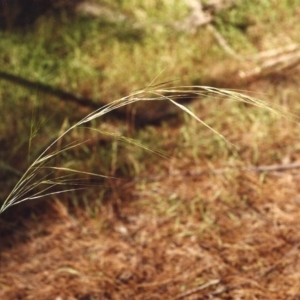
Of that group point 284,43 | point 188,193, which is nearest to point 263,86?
point 284,43

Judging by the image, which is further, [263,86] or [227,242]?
[263,86]

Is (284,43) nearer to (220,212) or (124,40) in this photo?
(124,40)

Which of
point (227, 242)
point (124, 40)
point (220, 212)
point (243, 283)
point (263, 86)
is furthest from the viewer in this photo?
point (124, 40)

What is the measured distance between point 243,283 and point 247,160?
63 cm

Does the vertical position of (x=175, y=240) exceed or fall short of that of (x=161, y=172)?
it falls short

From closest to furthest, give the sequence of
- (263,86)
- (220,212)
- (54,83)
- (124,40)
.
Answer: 1. (220,212)
2. (263,86)
3. (54,83)
4. (124,40)

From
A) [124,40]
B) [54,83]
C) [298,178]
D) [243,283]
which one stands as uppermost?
[124,40]

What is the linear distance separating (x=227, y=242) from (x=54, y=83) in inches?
54.5

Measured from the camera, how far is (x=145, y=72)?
2.65m

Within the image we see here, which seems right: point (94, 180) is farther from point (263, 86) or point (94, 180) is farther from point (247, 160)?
point (263, 86)

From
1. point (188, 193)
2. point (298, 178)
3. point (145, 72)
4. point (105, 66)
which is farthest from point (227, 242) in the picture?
point (105, 66)

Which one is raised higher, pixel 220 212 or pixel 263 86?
A: pixel 263 86

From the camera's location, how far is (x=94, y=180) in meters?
2.02

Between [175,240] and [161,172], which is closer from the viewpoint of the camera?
[175,240]
